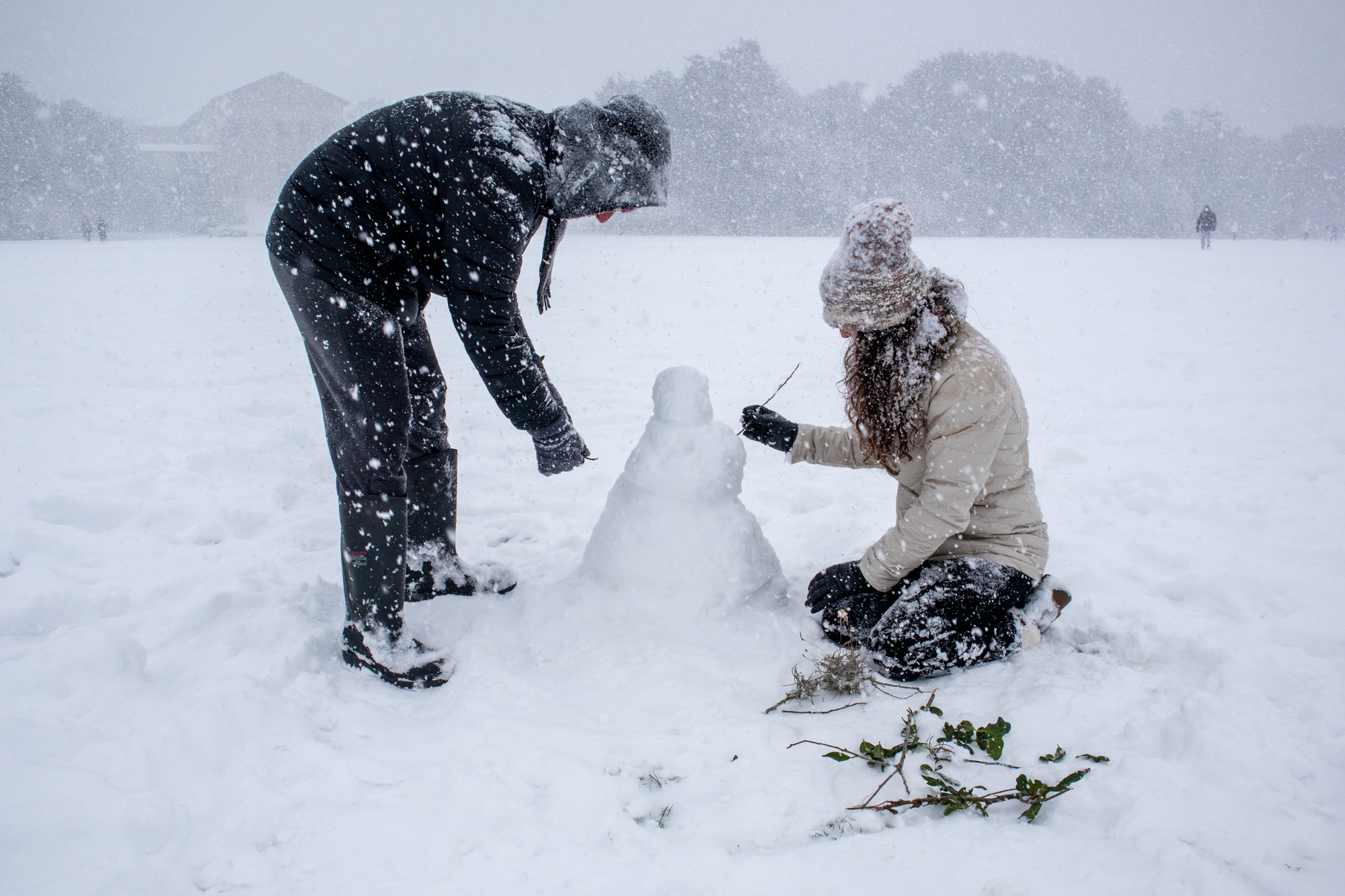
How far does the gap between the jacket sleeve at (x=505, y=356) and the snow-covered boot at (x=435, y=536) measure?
0.61 meters

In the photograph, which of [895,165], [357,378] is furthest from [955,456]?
[895,165]

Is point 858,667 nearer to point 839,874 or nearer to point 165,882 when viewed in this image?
point 839,874

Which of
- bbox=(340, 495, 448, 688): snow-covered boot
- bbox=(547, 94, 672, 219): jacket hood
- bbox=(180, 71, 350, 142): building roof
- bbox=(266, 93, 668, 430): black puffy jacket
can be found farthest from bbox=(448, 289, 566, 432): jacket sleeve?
bbox=(180, 71, 350, 142): building roof

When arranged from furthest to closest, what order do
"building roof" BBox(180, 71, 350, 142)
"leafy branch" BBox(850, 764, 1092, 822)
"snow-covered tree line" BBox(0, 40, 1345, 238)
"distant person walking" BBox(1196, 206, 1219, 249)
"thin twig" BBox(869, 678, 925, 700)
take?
"building roof" BBox(180, 71, 350, 142) < "snow-covered tree line" BBox(0, 40, 1345, 238) < "distant person walking" BBox(1196, 206, 1219, 249) < "thin twig" BBox(869, 678, 925, 700) < "leafy branch" BBox(850, 764, 1092, 822)

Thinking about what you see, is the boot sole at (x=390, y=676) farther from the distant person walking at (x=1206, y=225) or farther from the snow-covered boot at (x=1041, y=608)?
the distant person walking at (x=1206, y=225)

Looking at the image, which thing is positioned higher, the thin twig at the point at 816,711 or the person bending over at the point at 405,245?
the person bending over at the point at 405,245

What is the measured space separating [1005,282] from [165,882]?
11.9 m

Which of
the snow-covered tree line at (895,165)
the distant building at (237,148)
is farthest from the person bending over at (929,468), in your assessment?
the distant building at (237,148)

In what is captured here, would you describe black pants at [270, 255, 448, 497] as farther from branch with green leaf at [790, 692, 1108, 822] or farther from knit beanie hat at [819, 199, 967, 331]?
branch with green leaf at [790, 692, 1108, 822]

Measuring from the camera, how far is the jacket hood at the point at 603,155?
198 centimetres

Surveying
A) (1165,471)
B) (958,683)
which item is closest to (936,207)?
(1165,471)

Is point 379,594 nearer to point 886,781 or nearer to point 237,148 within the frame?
point 886,781

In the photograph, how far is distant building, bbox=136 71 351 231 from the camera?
109 ft

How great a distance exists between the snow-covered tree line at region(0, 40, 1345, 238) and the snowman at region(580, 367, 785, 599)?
29731 mm
